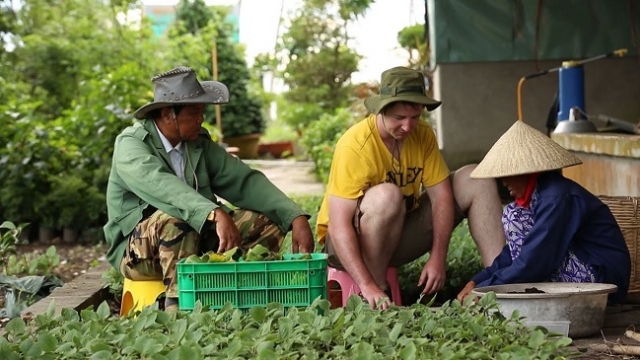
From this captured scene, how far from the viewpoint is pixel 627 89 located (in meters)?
10.3

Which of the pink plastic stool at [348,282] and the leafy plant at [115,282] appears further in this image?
the leafy plant at [115,282]

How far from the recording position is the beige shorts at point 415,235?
5.83 meters

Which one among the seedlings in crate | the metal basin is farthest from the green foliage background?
the metal basin

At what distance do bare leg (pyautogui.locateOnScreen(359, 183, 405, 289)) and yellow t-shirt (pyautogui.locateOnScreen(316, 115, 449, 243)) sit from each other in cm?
11

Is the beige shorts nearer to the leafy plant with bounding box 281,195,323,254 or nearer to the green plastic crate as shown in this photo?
the green plastic crate

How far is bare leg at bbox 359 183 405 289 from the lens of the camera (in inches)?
216

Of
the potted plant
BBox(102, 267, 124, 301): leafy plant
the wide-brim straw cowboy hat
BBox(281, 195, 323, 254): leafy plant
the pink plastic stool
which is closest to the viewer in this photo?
the wide-brim straw cowboy hat

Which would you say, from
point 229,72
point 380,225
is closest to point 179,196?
point 380,225

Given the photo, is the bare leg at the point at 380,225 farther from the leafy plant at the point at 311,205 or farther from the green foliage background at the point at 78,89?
the green foliage background at the point at 78,89

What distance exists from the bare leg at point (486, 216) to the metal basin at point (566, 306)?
0.68m

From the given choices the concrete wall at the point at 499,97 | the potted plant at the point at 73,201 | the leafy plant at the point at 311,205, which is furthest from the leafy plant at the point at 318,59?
the potted plant at the point at 73,201

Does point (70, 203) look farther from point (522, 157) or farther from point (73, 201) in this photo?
point (522, 157)

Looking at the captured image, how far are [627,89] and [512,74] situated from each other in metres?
1.03

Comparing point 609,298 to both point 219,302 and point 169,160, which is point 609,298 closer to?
point 219,302
